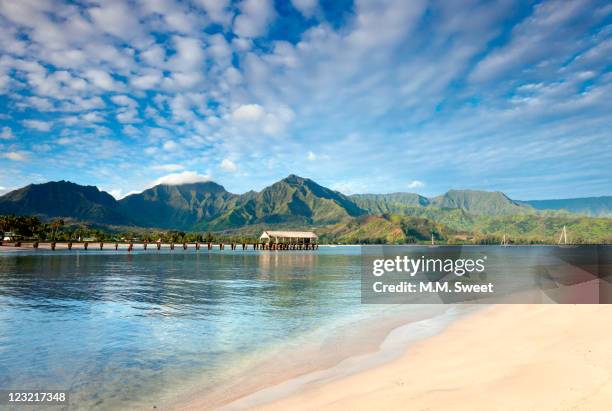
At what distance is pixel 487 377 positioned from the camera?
28.2ft

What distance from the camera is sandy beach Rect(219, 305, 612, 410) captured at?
275 inches

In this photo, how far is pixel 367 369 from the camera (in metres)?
10.5

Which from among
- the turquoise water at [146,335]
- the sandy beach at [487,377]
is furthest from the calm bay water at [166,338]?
the sandy beach at [487,377]

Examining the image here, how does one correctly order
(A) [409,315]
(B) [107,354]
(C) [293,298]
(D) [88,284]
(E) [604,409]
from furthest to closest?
(D) [88,284], (C) [293,298], (A) [409,315], (B) [107,354], (E) [604,409]

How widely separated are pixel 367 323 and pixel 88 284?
1035 inches

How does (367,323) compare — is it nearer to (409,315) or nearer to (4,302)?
(409,315)

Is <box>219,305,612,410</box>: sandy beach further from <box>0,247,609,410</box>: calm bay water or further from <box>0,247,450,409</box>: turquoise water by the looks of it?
<box>0,247,450,409</box>: turquoise water

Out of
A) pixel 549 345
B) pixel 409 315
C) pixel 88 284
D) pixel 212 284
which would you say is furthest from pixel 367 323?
pixel 88 284

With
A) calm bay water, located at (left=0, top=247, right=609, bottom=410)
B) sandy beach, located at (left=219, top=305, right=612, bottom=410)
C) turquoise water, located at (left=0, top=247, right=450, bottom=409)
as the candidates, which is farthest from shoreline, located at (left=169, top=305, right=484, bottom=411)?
turquoise water, located at (left=0, top=247, right=450, bottom=409)

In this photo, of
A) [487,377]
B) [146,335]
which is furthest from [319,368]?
[146,335]

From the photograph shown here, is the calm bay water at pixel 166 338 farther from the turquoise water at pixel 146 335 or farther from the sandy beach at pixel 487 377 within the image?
the sandy beach at pixel 487 377

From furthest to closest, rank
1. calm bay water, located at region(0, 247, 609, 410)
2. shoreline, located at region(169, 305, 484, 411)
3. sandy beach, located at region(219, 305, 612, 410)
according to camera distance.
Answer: calm bay water, located at region(0, 247, 609, 410) < shoreline, located at region(169, 305, 484, 411) < sandy beach, located at region(219, 305, 612, 410)

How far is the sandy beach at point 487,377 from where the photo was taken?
6977mm

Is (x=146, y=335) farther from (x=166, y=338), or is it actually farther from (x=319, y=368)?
(x=319, y=368)
